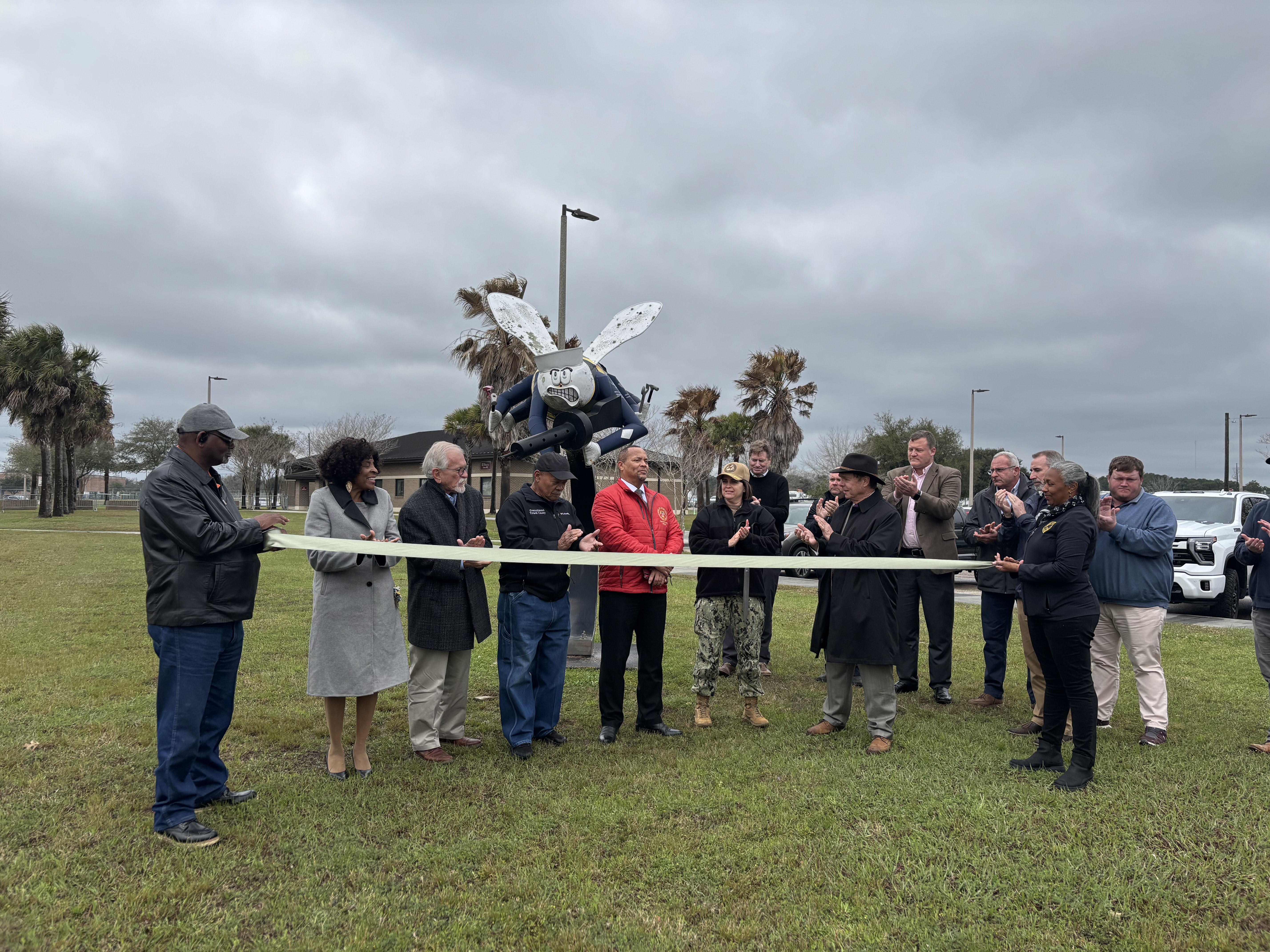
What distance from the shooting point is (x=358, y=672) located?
4.29m

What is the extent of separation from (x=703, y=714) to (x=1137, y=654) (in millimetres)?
3027

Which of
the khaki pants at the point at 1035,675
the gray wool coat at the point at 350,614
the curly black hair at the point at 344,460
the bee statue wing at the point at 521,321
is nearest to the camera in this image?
the gray wool coat at the point at 350,614

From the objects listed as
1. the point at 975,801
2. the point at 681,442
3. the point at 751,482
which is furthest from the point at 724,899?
the point at 681,442

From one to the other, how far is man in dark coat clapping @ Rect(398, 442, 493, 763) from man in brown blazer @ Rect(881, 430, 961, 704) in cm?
353

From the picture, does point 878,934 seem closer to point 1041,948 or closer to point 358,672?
point 1041,948

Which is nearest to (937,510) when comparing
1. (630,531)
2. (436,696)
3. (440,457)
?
(630,531)

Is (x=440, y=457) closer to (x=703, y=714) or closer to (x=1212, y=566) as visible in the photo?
(x=703, y=714)

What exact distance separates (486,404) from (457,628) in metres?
3.77

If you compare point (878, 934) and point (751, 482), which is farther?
point (751, 482)

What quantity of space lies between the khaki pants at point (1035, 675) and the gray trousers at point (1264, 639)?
A: 1.22m

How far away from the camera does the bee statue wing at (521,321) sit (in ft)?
25.1

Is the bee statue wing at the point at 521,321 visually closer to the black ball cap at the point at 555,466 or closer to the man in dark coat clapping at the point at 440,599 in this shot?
the black ball cap at the point at 555,466

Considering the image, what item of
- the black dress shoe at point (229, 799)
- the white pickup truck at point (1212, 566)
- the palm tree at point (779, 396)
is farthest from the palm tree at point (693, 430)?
the black dress shoe at point (229, 799)

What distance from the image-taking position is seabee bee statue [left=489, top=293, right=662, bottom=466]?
23.7ft
